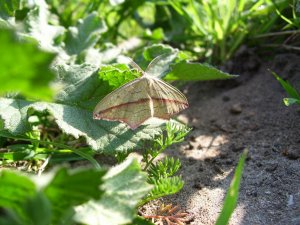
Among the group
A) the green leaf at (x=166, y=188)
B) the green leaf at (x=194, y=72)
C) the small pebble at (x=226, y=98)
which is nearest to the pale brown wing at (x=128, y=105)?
the green leaf at (x=166, y=188)

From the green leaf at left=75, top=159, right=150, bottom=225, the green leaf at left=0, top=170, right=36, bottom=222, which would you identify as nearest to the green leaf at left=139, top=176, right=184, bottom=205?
the green leaf at left=75, top=159, right=150, bottom=225

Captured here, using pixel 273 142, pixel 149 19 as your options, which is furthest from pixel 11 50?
pixel 149 19

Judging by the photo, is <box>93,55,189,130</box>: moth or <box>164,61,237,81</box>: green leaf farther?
<box>164,61,237,81</box>: green leaf

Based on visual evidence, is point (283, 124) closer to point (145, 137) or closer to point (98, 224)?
point (145, 137)

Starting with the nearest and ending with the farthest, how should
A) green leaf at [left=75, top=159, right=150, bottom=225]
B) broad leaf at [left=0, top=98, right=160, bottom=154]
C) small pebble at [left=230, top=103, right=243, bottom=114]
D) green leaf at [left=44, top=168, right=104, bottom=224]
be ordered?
green leaf at [left=44, top=168, right=104, bottom=224] < green leaf at [left=75, top=159, right=150, bottom=225] < broad leaf at [left=0, top=98, right=160, bottom=154] < small pebble at [left=230, top=103, right=243, bottom=114]

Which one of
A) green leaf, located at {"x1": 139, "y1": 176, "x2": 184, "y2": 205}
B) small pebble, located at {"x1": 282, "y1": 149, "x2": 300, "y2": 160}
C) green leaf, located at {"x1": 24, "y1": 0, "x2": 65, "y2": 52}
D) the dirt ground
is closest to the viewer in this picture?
green leaf, located at {"x1": 139, "y1": 176, "x2": 184, "y2": 205}

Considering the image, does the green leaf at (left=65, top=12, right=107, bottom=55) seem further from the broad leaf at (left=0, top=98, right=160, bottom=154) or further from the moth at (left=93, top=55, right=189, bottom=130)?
the moth at (left=93, top=55, right=189, bottom=130)

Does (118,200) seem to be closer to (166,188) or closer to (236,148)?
(166,188)
